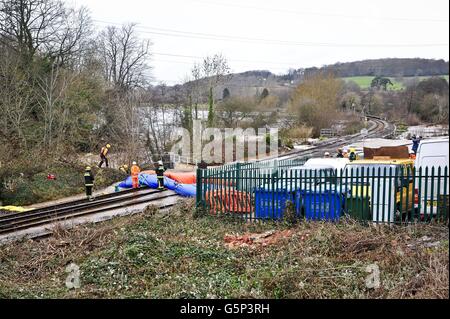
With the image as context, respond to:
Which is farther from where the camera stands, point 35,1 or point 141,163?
point 35,1

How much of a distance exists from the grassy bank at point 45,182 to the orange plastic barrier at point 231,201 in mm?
11410

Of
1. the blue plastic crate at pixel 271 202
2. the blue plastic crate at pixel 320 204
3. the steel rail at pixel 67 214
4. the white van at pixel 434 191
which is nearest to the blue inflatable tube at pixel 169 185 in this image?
the steel rail at pixel 67 214

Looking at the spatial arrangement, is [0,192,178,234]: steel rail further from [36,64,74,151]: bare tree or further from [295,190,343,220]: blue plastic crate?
[36,64,74,151]: bare tree

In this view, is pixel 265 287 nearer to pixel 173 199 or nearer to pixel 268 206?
pixel 268 206

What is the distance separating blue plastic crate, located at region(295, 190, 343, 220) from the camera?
9469mm

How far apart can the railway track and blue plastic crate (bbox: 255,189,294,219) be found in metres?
4.40

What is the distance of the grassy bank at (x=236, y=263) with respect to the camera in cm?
589

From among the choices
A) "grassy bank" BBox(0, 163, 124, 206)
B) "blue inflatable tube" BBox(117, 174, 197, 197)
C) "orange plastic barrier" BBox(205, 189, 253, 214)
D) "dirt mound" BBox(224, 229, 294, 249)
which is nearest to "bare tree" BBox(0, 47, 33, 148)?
"grassy bank" BBox(0, 163, 124, 206)

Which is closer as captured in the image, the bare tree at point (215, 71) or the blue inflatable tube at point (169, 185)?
the blue inflatable tube at point (169, 185)

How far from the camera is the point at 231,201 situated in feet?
35.6

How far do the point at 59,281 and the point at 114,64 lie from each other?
51.8 meters

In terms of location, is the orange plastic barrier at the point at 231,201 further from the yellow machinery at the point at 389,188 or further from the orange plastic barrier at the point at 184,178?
the orange plastic barrier at the point at 184,178

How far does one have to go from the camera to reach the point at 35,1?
109 feet
